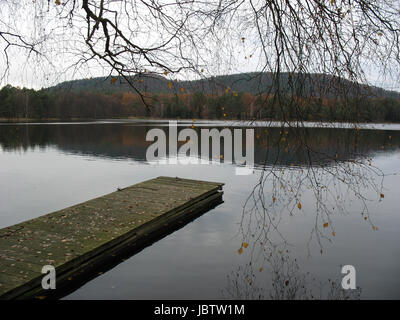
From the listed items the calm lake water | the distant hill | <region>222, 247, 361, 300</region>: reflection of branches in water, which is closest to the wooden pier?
the calm lake water

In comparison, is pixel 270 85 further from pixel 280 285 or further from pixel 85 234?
pixel 85 234

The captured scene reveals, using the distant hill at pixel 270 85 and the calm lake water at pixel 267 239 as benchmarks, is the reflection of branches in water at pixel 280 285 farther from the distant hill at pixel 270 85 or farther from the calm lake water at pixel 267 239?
the distant hill at pixel 270 85

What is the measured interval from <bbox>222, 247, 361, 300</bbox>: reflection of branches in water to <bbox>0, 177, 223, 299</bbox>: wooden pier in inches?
81.0

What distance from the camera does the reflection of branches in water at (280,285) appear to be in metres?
5.32

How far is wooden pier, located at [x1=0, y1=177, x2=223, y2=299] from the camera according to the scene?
14.8 feet

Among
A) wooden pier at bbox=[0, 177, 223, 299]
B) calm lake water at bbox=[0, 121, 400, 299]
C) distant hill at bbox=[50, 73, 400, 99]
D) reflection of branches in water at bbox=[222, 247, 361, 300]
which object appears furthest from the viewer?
reflection of branches in water at bbox=[222, 247, 361, 300]

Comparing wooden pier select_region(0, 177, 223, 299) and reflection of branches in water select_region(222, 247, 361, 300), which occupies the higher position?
wooden pier select_region(0, 177, 223, 299)

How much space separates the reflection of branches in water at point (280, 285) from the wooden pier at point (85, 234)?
81.0 inches

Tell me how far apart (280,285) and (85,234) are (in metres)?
3.32

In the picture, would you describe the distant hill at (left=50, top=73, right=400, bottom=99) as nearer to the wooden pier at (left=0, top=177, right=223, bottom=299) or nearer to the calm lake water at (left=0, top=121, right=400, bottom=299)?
the calm lake water at (left=0, top=121, right=400, bottom=299)

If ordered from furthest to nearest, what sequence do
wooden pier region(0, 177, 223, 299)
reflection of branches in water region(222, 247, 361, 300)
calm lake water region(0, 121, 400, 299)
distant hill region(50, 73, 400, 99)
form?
reflection of branches in water region(222, 247, 361, 300), wooden pier region(0, 177, 223, 299), calm lake water region(0, 121, 400, 299), distant hill region(50, 73, 400, 99)

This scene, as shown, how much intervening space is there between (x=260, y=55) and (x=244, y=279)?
13.0 feet

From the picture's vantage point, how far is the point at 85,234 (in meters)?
5.98
